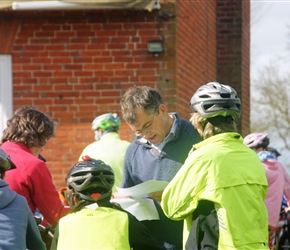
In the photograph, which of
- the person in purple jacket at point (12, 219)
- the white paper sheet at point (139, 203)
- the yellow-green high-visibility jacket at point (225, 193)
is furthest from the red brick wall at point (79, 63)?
the yellow-green high-visibility jacket at point (225, 193)

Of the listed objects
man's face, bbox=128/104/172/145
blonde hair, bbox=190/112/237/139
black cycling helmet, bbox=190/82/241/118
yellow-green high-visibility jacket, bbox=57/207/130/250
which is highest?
black cycling helmet, bbox=190/82/241/118

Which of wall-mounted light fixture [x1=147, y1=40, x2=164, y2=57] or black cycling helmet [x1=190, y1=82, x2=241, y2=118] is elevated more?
wall-mounted light fixture [x1=147, y1=40, x2=164, y2=57]

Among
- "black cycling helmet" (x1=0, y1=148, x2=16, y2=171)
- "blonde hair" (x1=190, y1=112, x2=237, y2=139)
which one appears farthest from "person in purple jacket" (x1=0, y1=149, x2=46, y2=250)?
"blonde hair" (x1=190, y1=112, x2=237, y2=139)

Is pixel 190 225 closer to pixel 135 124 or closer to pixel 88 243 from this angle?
pixel 88 243

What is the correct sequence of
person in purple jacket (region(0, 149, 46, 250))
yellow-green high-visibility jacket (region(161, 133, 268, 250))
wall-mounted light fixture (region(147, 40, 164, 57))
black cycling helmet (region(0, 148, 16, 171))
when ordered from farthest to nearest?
wall-mounted light fixture (region(147, 40, 164, 57))
black cycling helmet (region(0, 148, 16, 171))
person in purple jacket (region(0, 149, 46, 250))
yellow-green high-visibility jacket (region(161, 133, 268, 250))

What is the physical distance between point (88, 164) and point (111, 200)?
1.49 feet

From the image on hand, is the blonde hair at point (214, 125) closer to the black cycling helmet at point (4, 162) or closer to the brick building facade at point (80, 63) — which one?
the black cycling helmet at point (4, 162)

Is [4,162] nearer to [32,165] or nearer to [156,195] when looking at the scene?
[32,165]

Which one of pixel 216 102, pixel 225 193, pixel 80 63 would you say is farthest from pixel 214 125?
pixel 80 63

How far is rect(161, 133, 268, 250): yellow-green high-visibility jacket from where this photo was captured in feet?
16.4

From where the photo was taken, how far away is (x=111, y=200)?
618cm

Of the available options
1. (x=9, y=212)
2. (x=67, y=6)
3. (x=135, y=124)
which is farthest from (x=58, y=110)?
(x=9, y=212)

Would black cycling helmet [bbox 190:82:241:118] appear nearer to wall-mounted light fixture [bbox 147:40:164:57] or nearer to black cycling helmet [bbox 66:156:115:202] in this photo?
black cycling helmet [bbox 66:156:115:202]

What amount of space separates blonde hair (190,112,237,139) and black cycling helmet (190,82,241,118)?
3 centimetres
